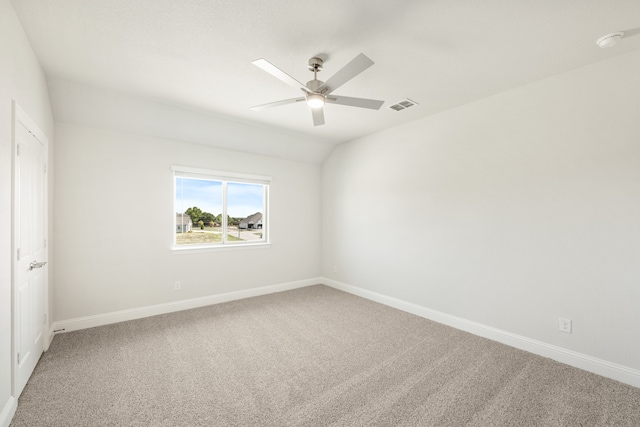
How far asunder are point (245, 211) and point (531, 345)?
4.15 metres

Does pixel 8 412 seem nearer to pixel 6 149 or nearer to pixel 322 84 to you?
pixel 6 149

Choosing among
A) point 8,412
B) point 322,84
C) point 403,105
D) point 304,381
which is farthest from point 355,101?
point 8,412

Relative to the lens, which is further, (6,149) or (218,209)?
(218,209)

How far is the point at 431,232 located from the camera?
3.60 meters

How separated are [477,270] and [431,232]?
0.71 m

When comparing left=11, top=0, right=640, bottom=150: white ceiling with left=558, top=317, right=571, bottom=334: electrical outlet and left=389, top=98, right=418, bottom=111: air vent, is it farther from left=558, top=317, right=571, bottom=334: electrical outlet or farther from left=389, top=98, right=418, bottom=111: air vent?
left=558, top=317, right=571, bottom=334: electrical outlet

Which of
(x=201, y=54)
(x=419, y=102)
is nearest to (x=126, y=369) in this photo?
(x=201, y=54)

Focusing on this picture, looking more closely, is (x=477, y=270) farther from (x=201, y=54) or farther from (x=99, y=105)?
(x=99, y=105)

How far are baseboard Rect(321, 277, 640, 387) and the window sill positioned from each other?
2200 millimetres

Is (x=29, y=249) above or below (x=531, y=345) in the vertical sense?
above

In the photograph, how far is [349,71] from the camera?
187 centimetres

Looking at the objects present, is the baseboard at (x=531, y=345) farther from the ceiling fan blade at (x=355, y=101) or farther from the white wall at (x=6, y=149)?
the white wall at (x=6, y=149)

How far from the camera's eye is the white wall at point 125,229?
123 inches

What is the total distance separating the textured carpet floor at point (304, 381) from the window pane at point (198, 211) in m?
1.28
